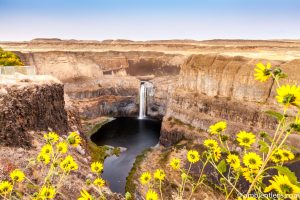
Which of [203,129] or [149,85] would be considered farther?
[149,85]

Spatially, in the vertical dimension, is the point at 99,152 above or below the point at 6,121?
below

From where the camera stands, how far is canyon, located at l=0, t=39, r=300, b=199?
52281 mm

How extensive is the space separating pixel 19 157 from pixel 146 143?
35780mm

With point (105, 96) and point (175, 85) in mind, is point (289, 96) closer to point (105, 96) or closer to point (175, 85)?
point (175, 85)

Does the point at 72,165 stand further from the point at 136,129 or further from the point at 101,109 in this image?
the point at 101,109

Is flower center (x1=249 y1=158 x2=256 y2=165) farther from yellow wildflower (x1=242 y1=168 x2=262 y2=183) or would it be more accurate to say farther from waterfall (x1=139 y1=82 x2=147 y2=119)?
waterfall (x1=139 y1=82 x2=147 y2=119)

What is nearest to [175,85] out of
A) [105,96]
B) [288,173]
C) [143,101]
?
[143,101]

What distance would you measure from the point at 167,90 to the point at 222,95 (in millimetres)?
25481

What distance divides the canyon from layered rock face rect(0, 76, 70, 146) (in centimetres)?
15

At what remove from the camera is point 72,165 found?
11.2m

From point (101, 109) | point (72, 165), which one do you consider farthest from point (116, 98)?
point (72, 165)

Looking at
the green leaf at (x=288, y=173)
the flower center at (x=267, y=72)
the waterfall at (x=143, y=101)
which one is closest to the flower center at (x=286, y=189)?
the green leaf at (x=288, y=173)

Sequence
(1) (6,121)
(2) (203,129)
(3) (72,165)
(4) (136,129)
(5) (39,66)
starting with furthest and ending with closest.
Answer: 1. (5) (39,66)
2. (4) (136,129)
3. (2) (203,129)
4. (1) (6,121)
5. (3) (72,165)

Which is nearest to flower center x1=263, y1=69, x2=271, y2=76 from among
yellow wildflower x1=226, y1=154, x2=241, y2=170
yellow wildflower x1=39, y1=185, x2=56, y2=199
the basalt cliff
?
yellow wildflower x1=226, y1=154, x2=241, y2=170
